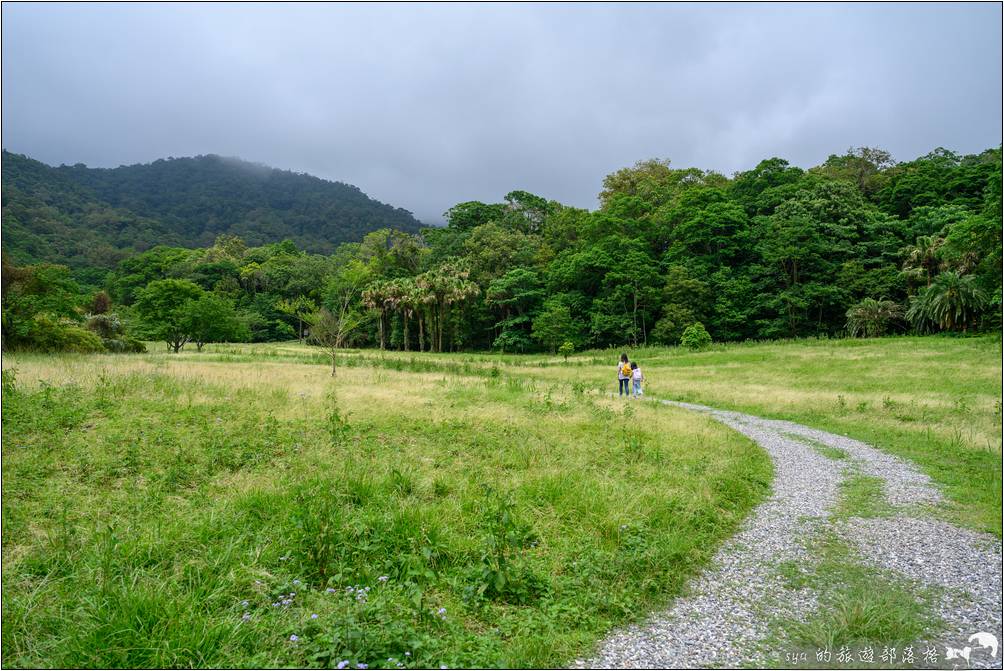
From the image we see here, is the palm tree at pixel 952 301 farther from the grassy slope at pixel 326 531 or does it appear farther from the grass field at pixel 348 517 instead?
the grassy slope at pixel 326 531

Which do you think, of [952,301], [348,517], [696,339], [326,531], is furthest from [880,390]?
[952,301]

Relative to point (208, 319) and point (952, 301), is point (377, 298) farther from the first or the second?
point (952, 301)

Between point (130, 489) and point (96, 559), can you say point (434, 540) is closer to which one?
point (96, 559)

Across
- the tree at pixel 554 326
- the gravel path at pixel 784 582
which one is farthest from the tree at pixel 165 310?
the gravel path at pixel 784 582

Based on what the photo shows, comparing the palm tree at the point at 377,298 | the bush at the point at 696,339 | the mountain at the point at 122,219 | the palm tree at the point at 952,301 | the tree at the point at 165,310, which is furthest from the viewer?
the mountain at the point at 122,219

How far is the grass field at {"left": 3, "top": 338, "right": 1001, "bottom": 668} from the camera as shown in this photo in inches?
167

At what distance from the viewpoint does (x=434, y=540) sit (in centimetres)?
604

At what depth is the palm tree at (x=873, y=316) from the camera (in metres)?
50.7

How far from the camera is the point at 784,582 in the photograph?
552cm

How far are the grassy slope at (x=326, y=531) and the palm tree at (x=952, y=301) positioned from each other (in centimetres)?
4675

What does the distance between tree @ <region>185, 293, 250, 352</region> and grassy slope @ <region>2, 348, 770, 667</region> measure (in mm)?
38610

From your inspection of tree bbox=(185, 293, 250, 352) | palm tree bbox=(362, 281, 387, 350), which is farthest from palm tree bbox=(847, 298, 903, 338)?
tree bbox=(185, 293, 250, 352)

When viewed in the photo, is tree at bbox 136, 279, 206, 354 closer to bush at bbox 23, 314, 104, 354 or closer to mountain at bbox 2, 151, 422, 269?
bush at bbox 23, 314, 104, 354

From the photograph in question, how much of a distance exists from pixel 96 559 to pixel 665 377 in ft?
99.6
